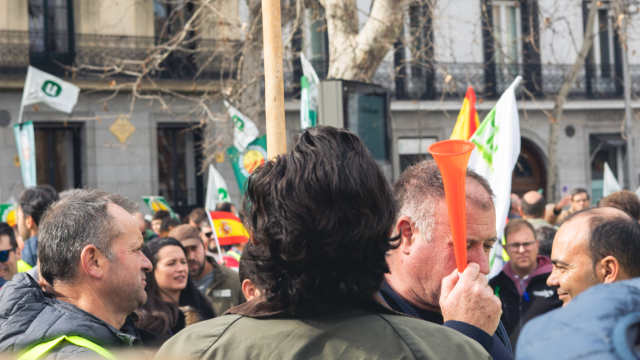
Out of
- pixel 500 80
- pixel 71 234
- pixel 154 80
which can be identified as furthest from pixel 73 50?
pixel 71 234

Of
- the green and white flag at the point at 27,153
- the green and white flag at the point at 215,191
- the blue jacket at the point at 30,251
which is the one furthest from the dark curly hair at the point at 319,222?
the green and white flag at the point at 215,191

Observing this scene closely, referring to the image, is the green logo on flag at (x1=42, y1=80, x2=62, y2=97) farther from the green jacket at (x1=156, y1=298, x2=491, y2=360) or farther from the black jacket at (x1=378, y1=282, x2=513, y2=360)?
the green jacket at (x1=156, y1=298, x2=491, y2=360)

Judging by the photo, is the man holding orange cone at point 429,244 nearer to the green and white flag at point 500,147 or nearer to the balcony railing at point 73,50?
the green and white flag at point 500,147

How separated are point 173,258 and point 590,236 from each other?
2.64 meters

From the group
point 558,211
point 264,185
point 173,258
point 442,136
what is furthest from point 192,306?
point 442,136

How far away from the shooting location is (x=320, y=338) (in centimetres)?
141

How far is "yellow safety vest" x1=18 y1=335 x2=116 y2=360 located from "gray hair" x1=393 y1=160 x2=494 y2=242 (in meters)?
1.02

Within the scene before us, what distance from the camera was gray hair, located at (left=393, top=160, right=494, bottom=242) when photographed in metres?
2.25

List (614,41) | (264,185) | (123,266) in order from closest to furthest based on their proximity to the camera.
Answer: (264,185), (123,266), (614,41)

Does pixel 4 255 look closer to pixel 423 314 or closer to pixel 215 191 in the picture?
pixel 423 314

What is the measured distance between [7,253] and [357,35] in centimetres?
486

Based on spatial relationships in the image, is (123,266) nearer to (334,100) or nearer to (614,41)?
(334,100)

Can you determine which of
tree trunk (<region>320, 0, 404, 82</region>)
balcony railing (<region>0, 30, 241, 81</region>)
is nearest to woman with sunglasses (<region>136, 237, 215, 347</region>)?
tree trunk (<region>320, 0, 404, 82</region>)

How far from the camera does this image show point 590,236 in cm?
283
